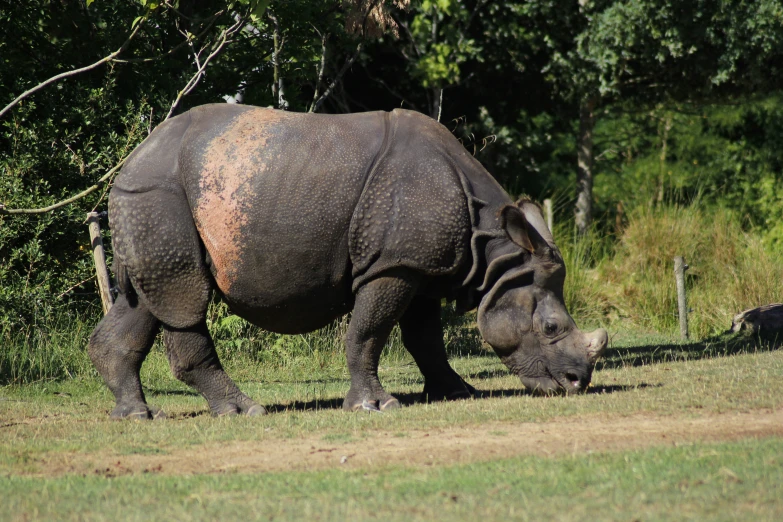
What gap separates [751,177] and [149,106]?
1157 cm

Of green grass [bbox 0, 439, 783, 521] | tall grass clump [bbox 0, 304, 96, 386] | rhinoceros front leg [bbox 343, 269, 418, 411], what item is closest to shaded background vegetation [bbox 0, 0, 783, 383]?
tall grass clump [bbox 0, 304, 96, 386]

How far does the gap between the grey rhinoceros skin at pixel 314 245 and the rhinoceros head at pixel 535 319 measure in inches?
0.4

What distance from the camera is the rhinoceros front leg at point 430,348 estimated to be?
27.6ft

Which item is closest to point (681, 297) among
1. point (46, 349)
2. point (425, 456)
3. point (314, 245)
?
point (314, 245)

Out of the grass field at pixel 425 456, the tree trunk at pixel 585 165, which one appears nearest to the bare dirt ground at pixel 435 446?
the grass field at pixel 425 456

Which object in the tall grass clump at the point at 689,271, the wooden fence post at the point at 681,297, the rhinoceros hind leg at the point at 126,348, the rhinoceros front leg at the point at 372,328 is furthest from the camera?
the tall grass clump at the point at 689,271

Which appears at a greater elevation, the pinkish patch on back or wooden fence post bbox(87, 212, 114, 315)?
the pinkish patch on back

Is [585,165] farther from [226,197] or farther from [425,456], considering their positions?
[425,456]

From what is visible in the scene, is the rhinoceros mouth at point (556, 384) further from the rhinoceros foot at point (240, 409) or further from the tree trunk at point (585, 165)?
the tree trunk at point (585, 165)

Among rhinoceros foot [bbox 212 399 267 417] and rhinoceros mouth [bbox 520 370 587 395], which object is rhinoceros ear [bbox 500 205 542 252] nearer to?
rhinoceros mouth [bbox 520 370 587 395]

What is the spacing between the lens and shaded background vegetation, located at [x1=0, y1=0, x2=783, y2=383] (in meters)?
10.9

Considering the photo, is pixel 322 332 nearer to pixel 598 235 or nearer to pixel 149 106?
pixel 149 106

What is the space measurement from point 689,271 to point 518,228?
758 centimetres

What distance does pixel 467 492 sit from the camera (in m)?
5.00
